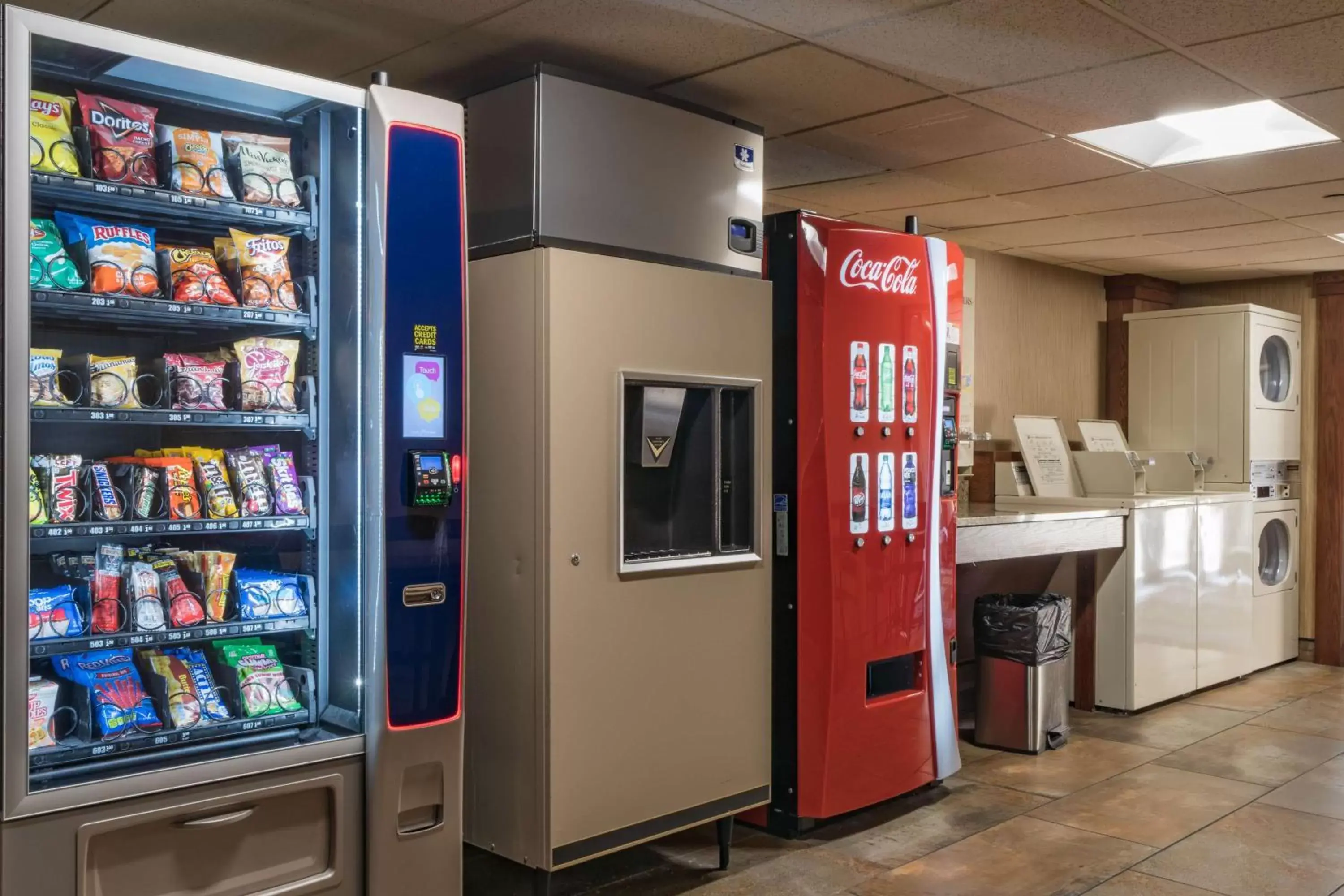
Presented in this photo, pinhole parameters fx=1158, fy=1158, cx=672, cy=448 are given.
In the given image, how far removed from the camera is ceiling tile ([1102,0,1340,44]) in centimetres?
267

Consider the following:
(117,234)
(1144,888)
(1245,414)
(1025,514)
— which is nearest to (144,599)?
(117,234)

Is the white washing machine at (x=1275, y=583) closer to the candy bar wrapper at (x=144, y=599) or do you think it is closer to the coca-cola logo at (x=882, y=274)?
the coca-cola logo at (x=882, y=274)

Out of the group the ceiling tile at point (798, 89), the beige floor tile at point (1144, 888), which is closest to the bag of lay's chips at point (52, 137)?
the ceiling tile at point (798, 89)

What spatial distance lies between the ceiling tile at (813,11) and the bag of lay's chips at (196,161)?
45.0 inches

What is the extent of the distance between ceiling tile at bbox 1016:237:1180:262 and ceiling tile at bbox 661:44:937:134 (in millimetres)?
2546

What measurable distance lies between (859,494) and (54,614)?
2305mm

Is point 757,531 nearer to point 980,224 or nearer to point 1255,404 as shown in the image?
point 980,224

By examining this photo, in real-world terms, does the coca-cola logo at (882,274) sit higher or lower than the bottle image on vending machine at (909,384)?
higher

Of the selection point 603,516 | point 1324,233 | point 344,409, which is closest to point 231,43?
point 344,409

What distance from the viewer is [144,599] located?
2277mm

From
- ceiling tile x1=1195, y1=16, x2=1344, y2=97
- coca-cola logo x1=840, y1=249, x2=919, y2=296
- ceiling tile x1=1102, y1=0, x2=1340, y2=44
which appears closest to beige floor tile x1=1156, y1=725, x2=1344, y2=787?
coca-cola logo x1=840, y1=249, x2=919, y2=296

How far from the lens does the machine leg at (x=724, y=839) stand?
3.34 metres

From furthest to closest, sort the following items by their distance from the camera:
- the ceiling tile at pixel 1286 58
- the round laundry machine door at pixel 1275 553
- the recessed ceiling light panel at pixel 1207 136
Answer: the round laundry machine door at pixel 1275 553 → the recessed ceiling light panel at pixel 1207 136 → the ceiling tile at pixel 1286 58

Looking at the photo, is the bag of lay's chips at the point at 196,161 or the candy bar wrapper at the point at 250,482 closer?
the bag of lay's chips at the point at 196,161
